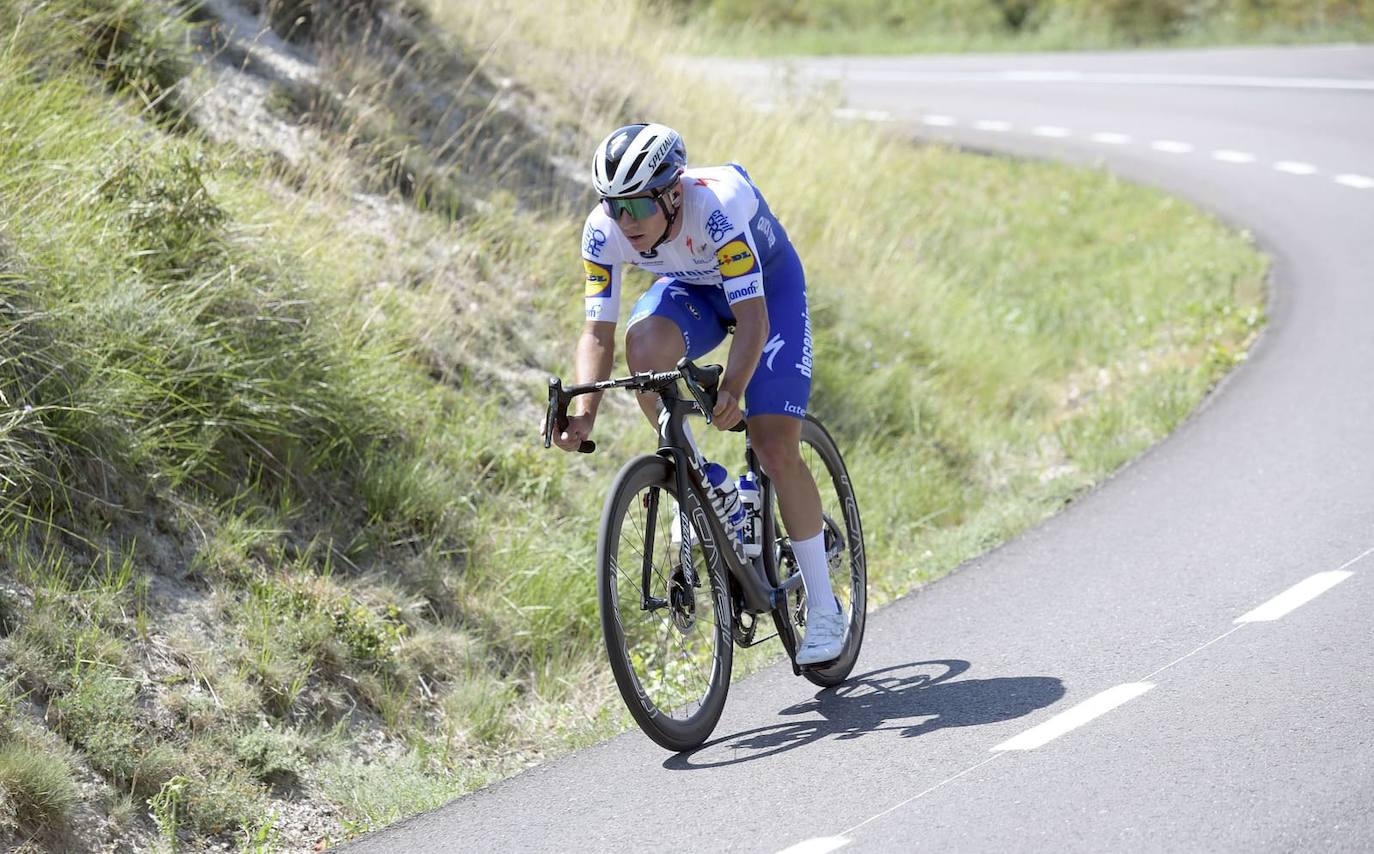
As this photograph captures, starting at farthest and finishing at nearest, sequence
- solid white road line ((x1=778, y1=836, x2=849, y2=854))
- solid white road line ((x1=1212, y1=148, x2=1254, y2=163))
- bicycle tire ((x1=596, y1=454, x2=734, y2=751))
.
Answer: solid white road line ((x1=1212, y1=148, x2=1254, y2=163)) → bicycle tire ((x1=596, y1=454, x2=734, y2=751)) → solid white road line ((x1=778, y1=836, x2=849, y2=854))

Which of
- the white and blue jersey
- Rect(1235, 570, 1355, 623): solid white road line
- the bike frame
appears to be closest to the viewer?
the bike frame

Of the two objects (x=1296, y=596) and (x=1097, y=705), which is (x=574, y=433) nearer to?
(x=1097, y=705)

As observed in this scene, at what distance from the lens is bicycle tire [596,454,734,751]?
494 centimetres

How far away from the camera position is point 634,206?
5.13 meters

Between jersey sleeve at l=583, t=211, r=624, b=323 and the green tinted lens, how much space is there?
28 centimetres

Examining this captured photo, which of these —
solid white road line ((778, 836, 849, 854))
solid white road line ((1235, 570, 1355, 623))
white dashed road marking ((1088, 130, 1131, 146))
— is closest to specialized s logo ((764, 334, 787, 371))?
solid white road line ((778, 836, 849, 854))

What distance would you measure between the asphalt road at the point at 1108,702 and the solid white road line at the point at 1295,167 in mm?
6330

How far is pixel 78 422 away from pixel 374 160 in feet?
15.1

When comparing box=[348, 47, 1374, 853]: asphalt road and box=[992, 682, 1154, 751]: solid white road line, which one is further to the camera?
box=[992, 682, 1154, 751]: solid white road line

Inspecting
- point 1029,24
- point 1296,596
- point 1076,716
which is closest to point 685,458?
point 1076,716

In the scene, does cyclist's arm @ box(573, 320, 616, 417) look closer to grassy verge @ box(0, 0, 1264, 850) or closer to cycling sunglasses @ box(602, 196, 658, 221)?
cycling sunglasses @ box(602, 196, 658, 221)

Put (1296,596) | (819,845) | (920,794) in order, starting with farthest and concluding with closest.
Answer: (1296,596), (920,794), (819,845)

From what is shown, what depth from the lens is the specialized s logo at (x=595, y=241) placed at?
544 centimetres

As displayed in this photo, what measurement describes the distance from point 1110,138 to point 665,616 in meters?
15.2
